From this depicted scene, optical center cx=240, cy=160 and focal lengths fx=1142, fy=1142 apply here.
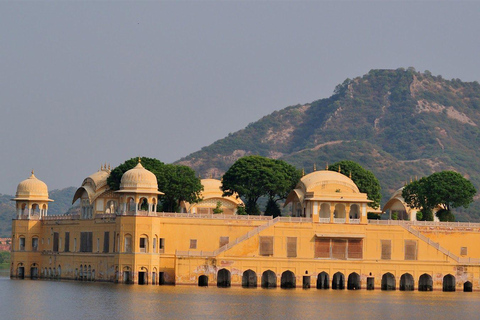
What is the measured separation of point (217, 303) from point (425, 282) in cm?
2085

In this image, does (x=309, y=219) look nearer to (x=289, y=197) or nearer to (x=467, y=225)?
(x=289, y=197)

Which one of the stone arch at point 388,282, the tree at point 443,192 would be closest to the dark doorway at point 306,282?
the stone arch at point 388,282

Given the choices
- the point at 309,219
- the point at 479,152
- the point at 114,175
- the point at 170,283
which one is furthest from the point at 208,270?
the point at 479,152

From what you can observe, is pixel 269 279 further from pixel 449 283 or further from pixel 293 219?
pixel 449 283

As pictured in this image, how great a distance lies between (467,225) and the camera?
7688 cm

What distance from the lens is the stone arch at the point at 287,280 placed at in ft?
242

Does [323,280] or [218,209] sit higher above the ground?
[218,209]

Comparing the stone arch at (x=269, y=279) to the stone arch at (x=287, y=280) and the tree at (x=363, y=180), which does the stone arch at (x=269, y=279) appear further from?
the tree at (x=363, y=180)

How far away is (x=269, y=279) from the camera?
74375mm

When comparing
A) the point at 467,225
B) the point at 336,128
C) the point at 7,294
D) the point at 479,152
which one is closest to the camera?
the point at 7,294

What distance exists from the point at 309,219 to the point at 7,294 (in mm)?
20488

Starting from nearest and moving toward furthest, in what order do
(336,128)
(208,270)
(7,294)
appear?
(7,294) → (208,270) → (336,128)

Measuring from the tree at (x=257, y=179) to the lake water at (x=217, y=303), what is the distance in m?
12.3

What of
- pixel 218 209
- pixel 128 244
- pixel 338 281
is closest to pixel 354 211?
pixel 338 281
